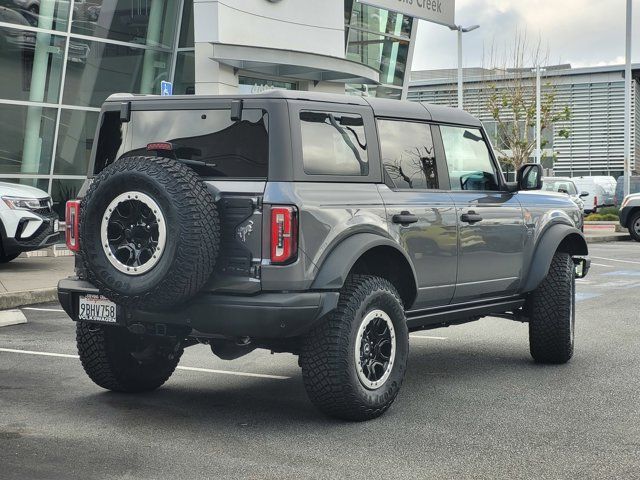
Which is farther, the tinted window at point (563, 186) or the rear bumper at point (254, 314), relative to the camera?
the tinted window at point (563, 186)

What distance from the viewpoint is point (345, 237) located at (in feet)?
20.1

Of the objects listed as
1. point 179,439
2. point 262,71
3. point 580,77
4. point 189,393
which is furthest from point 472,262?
point 580,77

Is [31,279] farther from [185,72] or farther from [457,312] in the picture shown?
[185,72]

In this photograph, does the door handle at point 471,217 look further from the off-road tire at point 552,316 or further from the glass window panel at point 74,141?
the glass window panel at point 74,141

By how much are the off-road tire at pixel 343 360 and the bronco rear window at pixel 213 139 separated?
0.94 m

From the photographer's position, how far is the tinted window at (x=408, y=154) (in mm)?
6812

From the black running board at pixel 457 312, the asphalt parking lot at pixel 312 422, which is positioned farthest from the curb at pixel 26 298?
the black running board at pixel 457 312

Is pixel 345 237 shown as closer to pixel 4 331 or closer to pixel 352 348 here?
pixel 352 348

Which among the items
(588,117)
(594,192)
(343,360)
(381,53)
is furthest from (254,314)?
(588,117)

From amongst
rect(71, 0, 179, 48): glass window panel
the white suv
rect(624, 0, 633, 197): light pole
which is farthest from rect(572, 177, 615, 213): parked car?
the white suv

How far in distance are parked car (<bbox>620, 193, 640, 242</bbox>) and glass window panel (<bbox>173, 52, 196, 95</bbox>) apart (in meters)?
12.2

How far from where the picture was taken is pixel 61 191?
21.6 metres

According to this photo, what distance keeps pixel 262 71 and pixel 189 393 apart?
17600 mm

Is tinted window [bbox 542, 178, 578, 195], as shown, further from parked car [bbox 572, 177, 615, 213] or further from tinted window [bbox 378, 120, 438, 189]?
tinted window [bbox 378, 120, 438, 189]
